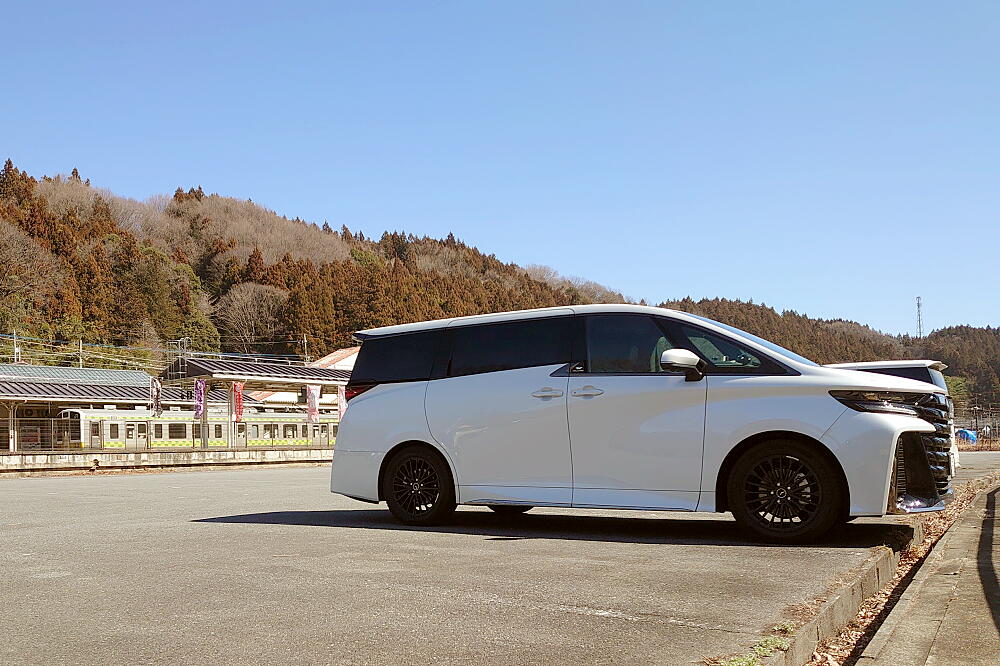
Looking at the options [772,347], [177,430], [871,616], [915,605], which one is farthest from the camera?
[177,430]

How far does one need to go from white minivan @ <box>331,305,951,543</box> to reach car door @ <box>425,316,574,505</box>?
12mm

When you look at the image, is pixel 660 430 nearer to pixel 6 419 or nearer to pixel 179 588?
pixel 179 588

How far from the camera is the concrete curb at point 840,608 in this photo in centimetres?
337

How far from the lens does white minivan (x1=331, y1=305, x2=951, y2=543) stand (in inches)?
251

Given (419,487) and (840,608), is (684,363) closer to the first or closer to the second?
→ (419,487)

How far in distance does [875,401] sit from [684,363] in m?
1.30

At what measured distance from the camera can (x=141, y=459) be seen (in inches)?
1128

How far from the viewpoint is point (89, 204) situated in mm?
92625

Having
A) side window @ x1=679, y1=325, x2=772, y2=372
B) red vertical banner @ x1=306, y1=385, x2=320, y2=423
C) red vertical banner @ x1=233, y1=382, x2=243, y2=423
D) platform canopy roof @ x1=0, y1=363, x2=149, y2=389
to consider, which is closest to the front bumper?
side window @ x1=679, y1=325, x2=772, y2=372

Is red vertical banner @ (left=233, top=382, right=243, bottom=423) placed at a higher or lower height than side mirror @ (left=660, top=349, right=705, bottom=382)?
lower

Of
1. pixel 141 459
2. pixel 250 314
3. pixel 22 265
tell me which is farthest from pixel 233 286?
pixel 141 459

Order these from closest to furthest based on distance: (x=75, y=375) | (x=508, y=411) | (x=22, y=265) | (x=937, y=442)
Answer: (x=937, y=442) < (x=508, y=411) < (x=75, y=375) < (x=22, y=265)

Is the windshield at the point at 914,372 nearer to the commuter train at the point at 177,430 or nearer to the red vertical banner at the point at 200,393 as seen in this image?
the red vertical banner at the point at 200,393

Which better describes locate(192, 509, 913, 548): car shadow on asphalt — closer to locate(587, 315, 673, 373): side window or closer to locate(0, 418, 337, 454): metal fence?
locate(587, 315, 673, 373): side window
